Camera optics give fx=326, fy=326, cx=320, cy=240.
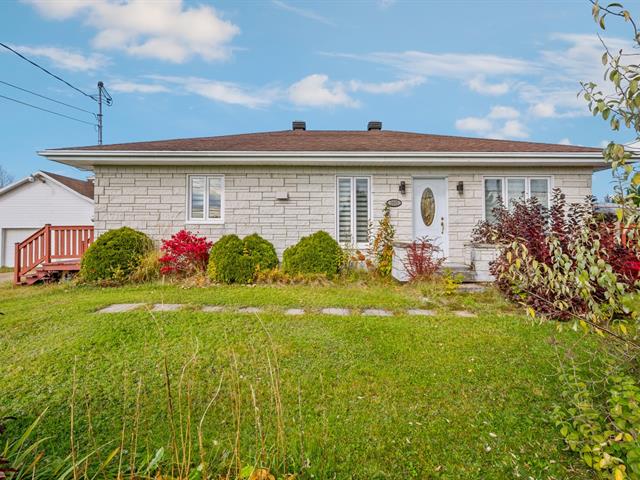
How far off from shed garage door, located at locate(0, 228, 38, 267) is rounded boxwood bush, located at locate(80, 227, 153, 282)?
13.7m

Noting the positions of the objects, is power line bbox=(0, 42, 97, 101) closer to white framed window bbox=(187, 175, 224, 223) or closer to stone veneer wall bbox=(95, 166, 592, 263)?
stone veneer wall bbox=(95, 166, 592, 263)

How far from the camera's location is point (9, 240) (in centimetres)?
1669

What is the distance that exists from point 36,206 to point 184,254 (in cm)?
1550

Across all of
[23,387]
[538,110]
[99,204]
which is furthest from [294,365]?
[538,110]

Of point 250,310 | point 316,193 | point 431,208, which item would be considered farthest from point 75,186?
point 431,208

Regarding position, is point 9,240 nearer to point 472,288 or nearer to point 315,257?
point 315,257

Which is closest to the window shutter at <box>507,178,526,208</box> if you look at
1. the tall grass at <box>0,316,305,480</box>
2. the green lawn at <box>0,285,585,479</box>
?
the green lawn at <box>0,285,585,479</box>

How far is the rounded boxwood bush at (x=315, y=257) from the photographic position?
7.22 meters

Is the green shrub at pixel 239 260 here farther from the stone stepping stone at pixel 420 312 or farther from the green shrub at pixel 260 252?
the stone stepping stone at pixel 420 312

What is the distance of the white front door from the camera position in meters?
8.41

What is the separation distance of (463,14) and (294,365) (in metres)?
8.48

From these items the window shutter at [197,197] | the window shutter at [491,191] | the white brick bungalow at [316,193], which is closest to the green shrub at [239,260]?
the white brick bungalow at [316,193]

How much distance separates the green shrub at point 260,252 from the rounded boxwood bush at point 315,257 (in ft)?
1.00

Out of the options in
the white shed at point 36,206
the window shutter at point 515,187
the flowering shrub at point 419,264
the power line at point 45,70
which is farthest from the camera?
the white shed at point 36,206
